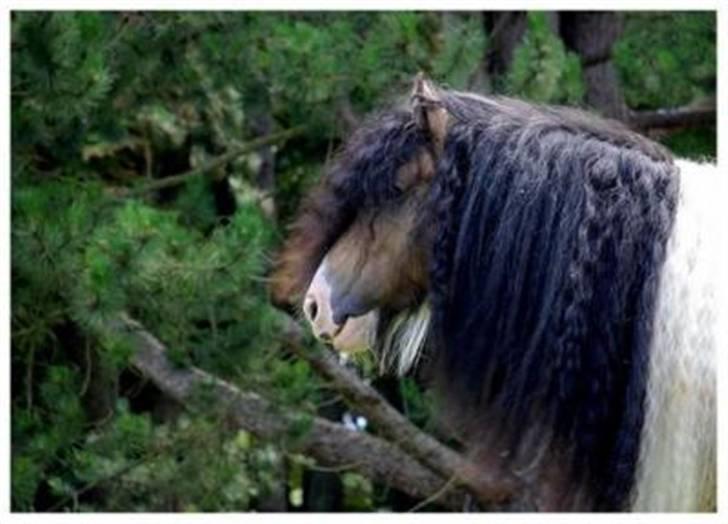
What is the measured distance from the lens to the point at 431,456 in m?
8.52

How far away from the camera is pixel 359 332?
3.39 m

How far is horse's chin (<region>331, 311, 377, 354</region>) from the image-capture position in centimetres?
338

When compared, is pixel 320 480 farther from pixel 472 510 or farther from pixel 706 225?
pixel 706 225

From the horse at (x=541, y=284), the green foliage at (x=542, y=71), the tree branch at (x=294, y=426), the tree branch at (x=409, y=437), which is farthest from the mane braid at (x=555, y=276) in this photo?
the tree branch at (x=409, y=437)

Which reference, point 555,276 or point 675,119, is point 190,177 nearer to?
point 675,119

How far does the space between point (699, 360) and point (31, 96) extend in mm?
4052

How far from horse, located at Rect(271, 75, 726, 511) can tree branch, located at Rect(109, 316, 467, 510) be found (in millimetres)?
3670

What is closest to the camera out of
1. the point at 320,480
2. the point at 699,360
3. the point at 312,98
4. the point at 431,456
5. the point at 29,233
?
the point at 699,360

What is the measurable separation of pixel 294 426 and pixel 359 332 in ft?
14.3

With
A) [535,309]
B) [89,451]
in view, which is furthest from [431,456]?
[535,309]

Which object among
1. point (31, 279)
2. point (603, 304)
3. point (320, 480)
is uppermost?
point (603, 304)

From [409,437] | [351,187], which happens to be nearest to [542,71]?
[409,437]

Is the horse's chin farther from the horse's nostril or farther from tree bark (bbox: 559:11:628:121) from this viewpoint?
tree bark (bbox: 559:11:628:121)

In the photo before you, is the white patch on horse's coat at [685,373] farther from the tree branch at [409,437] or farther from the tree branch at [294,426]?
the tree branch at [409,437]
